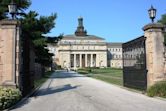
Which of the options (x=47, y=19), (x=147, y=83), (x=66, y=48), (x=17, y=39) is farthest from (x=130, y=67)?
(x=66, y=48)

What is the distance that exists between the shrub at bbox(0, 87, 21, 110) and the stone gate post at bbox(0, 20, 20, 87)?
6.11 ft

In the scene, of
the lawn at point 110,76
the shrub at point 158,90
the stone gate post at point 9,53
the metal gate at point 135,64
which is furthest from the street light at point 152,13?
the lawn at point 110,76

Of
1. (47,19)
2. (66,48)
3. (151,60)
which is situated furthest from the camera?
(66,48)

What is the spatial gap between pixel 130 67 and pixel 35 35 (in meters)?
20.0

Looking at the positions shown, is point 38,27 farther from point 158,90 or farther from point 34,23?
point 158,90

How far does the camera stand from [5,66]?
717 inches

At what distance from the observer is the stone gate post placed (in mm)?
18203

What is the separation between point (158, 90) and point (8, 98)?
790cm

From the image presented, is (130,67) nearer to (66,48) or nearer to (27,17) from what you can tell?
(27,17)

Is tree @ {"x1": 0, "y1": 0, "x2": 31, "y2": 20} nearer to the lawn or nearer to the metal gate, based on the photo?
the lawn

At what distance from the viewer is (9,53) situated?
18250 mm

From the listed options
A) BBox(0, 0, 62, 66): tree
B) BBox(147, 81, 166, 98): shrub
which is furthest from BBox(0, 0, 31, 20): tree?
BBox(147, 81, 166, 98): shrub

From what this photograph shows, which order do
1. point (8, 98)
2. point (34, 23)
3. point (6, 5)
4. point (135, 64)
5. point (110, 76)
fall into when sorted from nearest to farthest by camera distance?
point (8, 98) < point (135, 64) < point (6, 5) < point (34, 23) < point (110, 76)

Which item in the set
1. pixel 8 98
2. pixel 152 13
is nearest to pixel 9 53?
pixel 8 98
